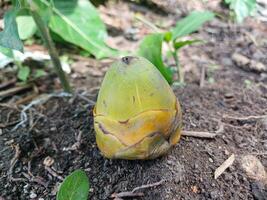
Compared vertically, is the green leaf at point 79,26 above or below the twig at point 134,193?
above

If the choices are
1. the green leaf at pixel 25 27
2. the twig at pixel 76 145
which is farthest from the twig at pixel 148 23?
the twig at pixel 76 145

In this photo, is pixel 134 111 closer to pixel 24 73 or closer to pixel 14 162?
pixel 14 162

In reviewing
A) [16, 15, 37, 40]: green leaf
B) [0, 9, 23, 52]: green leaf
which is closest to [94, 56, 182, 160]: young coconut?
[0, 9, 23, 52]: green leaf

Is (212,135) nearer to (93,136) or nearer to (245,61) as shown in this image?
(93,136)

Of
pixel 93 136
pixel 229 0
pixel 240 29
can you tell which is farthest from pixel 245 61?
pixel 93 136

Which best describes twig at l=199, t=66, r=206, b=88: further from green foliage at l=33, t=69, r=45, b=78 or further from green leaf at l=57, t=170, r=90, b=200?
green leaf at l=57, t=170, r=90, b=200

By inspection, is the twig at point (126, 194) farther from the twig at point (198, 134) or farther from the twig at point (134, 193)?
the twig at point (198, 134)
